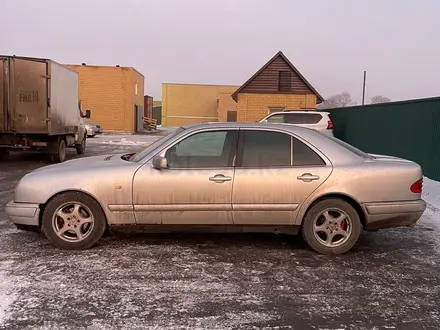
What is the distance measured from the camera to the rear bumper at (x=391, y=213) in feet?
16.4

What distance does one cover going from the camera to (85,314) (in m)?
3.49

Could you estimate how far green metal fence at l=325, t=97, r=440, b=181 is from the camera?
31.8ft

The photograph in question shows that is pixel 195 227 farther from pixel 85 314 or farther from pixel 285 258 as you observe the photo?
pixel 85 314

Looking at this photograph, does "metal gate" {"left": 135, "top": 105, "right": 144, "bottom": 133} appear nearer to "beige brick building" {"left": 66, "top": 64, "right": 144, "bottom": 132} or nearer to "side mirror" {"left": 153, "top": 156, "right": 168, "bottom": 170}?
"beige brick building" {"left": 66, "top": 64, "right": 144, "bottom": 132}

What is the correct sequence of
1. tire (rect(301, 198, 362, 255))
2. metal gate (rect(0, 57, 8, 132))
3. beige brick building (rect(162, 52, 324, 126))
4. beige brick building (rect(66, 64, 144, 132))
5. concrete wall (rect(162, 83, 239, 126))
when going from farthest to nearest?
concrete wall (rect(162, 83, 239, 126))
beige brick building (rect(66, 64, 144, 132))
beige brick building (rect(162, 52, 324, 126))
metal gate (rect(0, 57, 8, 132))
tire (rect(301, 198, 362, 255))

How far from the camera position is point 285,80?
94.8ft

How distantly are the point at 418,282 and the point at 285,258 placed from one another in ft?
4.41

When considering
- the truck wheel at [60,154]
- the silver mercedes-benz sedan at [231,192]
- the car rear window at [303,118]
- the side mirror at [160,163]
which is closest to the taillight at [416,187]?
the silver mercedes-benz sedan at [231,192]

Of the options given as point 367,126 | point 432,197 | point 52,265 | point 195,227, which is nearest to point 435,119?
point 432,197

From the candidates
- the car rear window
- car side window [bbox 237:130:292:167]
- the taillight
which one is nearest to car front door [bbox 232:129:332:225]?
car side window [bbox 237:130:292:167]

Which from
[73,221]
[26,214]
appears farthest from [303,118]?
[26,214]

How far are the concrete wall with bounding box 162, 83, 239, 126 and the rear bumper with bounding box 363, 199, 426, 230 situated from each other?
50.8 m

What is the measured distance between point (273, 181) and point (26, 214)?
2.75 m

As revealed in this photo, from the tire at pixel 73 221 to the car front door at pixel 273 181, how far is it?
5.07 ft
